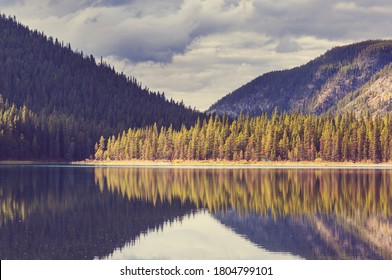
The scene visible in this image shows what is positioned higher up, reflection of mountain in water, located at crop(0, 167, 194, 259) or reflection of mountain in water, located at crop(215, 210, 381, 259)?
reflection of mountain in water, located at crop(0, 167, 194, 259)

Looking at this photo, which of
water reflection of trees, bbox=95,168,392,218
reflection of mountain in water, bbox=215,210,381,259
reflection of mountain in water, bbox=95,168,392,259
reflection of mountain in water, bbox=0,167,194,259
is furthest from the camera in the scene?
water reflection of trees, bbox=95,168,392,218

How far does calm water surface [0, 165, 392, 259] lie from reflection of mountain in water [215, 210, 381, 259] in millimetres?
76

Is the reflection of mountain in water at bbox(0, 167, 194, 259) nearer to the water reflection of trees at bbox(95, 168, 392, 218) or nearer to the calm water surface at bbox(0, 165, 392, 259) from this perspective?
the calm water surface at bbox(0, 165, 392, 259)

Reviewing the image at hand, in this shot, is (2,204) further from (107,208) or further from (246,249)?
(246,249)

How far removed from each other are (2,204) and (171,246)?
29587 millimetres

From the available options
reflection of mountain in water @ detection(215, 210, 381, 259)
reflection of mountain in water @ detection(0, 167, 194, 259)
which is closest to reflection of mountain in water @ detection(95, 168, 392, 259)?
reflection of mountain in water @ detection(215, 210, 381, 259)

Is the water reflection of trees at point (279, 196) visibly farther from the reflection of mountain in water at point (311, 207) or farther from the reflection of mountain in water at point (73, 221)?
the reflection of mountain in water at point (73, 221)

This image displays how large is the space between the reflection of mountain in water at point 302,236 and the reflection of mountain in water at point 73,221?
26.5 ft

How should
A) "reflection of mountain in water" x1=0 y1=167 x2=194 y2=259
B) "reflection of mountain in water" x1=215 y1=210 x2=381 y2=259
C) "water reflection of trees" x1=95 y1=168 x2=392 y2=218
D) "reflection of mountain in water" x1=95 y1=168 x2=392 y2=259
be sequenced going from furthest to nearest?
"water reflection of trees" x1=95 y1=168 x2=392 y2=218 → "reflection of mountain in water" x1=95 y1=168 x2=392 y2=259 → "reflection of mountain in water" x1=0 y1=167 x2=194 y2=259 → "reflection of mountain in water" x1=215 y1=210 x2=381 y2=259

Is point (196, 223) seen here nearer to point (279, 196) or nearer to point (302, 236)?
point (302, 236)

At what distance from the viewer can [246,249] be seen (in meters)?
48.0

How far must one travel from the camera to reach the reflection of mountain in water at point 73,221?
1795 inches

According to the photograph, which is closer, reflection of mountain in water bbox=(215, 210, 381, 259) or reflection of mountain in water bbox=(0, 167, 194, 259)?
reflection of mountain in water bbox=(215, 210, 381, 259)

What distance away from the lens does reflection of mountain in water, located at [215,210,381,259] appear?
1769 inches
